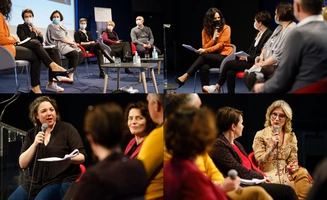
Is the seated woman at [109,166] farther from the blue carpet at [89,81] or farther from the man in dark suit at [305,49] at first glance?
the man in dark suit at [305,49]

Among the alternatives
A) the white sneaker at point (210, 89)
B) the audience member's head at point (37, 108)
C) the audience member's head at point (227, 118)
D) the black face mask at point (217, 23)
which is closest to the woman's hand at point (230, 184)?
the audience member's head at point (227, 118)

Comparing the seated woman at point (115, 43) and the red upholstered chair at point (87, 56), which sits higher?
the seated woman at point (115, 43)

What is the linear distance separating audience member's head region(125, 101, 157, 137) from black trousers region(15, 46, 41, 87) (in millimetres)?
625

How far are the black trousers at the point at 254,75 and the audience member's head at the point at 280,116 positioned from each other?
289 mm

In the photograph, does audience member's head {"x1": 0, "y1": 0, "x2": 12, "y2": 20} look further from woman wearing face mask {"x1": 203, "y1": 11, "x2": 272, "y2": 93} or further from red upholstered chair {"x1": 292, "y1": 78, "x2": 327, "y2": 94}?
red upholstered chair {"x1": 292, "y1": 78, "x2": 327, "y2": 94}

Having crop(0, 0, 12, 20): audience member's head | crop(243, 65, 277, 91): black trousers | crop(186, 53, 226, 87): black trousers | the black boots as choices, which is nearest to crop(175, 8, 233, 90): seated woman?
crop(186, 53, 226, 87): black trousers

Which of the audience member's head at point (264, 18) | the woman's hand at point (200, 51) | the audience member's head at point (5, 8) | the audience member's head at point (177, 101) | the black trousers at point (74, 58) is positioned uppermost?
the audience member's head at point (5, 8)

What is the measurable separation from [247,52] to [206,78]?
31 centimetres

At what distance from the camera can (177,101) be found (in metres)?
3.66

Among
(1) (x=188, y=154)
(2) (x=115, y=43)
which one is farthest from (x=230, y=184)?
(2) (x=115, y=43)

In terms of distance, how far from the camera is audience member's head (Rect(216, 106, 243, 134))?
380cm

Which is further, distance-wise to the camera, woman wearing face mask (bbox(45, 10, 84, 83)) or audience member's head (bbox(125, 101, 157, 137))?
audience member's head (bbox(125, 101, 157, 137))

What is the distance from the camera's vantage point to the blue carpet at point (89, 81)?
3670 mm

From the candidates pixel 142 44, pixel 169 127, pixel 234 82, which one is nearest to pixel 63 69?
pixel 142 44
